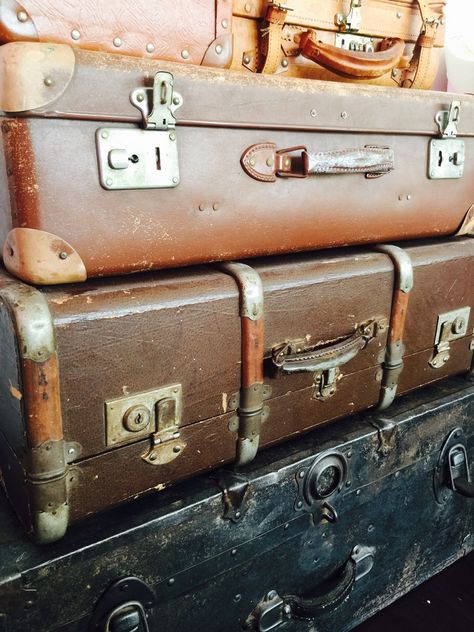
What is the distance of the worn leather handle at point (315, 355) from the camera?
101cm

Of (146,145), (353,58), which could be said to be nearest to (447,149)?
(353,58)

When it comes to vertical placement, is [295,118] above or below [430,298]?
above

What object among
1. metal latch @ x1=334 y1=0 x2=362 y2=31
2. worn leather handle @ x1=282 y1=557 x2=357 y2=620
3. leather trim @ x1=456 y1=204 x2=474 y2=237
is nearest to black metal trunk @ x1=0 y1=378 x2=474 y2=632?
worn leather handle @ x1=282 y1=557 x2=357 y2=620

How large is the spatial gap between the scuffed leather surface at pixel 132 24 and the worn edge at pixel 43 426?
0.39 m

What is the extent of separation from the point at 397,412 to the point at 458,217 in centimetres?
50

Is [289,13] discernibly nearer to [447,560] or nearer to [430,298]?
[430,298]

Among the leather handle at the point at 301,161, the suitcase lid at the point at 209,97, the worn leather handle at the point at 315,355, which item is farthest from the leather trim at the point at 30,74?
the worn leather handle at the point at 315,355

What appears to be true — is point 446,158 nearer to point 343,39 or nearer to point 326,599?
→ point 343,39

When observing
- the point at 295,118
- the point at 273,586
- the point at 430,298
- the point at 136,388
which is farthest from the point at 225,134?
the point at 273,586

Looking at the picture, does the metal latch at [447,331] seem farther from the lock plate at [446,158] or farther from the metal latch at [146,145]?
the metal latch at [146,145]

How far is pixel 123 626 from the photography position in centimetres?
89

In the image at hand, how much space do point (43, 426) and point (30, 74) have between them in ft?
1.60

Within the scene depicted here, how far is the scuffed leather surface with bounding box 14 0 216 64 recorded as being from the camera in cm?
81

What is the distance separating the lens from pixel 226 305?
0.94 m
